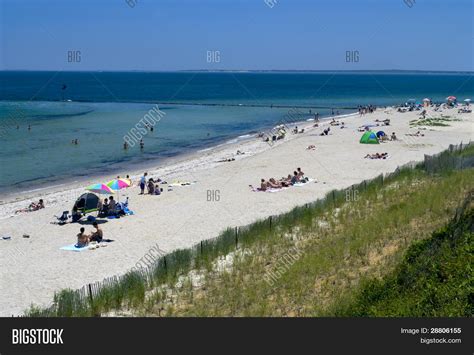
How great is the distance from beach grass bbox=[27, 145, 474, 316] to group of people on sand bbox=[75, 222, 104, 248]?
4776 mm

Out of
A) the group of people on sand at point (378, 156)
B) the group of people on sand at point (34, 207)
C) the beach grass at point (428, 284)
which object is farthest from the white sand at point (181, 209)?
the beach grass at point (428, 284)

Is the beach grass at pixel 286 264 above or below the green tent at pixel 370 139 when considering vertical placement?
below

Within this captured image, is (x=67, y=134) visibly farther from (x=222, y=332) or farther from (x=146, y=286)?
(x=222, y=332)

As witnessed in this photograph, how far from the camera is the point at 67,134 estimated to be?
53.7 meters

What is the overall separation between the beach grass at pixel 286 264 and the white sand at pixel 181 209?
2.53 meters

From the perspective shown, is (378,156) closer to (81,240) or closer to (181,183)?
(181,183)

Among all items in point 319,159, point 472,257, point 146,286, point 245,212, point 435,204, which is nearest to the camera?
point 472,257

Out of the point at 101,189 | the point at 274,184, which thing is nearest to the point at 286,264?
the point at 101,189

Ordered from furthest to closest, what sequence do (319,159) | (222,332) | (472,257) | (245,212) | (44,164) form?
(44,164), (319,159), (245,212), (472,257), (222,332)

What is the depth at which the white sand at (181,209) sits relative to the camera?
15543mm

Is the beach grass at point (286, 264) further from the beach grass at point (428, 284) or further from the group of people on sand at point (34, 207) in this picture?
the group of people on sand at point (34, 207)

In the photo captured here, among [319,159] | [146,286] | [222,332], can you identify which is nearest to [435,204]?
[146,286]

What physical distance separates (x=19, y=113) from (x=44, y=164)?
43.2m

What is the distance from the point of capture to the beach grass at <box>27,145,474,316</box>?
1099 centimetres
